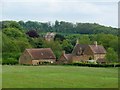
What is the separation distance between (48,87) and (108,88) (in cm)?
293

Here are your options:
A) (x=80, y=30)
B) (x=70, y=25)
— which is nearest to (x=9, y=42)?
(x=80, y=30)

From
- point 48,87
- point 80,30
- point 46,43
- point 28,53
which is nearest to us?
point 48,87

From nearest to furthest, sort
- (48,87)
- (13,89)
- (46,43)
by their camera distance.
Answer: (13,89) → (48,87) → (46,43)

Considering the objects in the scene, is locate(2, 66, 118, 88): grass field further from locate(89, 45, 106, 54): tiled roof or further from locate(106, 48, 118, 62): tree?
locate(89, 45, 106, 54): tiled roof

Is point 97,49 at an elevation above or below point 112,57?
above

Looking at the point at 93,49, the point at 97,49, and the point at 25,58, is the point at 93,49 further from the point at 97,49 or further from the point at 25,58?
the point at 25,58

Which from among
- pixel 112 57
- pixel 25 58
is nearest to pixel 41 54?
pixel 25 58

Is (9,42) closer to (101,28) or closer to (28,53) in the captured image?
(28,53)

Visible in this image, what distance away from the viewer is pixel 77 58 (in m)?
64.6

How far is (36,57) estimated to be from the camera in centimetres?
5928

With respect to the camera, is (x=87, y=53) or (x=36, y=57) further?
(x=87, y=53)

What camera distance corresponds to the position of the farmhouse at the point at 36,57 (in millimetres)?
58875

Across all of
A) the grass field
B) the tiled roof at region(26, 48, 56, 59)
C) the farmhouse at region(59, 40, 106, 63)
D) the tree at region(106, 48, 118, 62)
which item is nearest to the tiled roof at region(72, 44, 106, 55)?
the farmhouse at region(59, 40, 106, 63)

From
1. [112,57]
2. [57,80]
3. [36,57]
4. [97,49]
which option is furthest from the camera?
[97,49]
